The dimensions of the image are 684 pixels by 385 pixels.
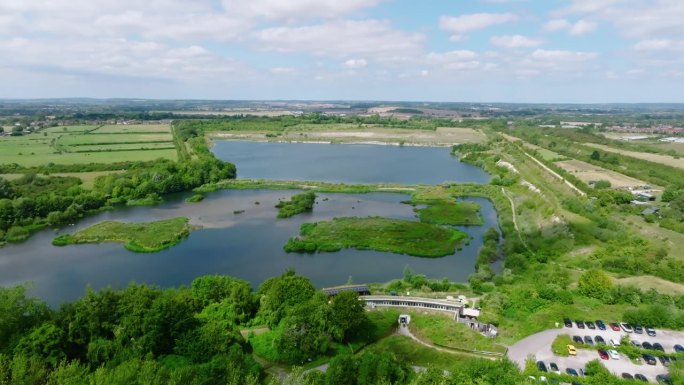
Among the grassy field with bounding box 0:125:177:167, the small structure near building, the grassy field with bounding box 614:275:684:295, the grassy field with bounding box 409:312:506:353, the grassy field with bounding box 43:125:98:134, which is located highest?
the grassy field with bounding box 43:125:98:134

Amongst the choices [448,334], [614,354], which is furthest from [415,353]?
[614,354]

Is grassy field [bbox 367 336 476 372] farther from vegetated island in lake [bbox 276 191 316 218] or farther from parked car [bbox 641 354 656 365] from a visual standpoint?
vegetated island in lake [bbox 276 191 316 218]

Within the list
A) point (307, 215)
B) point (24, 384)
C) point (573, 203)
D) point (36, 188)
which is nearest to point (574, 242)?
point (573, 203)

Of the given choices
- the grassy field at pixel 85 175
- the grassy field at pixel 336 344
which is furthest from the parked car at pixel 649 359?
the grassy field at pixel 85 175

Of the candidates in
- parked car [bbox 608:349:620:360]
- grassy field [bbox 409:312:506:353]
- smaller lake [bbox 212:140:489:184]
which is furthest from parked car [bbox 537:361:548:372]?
smaller lake [bbox 212:140:489:184]

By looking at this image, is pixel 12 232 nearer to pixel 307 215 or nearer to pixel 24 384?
pixel 307 215

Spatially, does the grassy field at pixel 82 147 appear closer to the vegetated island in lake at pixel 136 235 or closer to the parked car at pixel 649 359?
the vegetated island in lake at pixel 136 235
